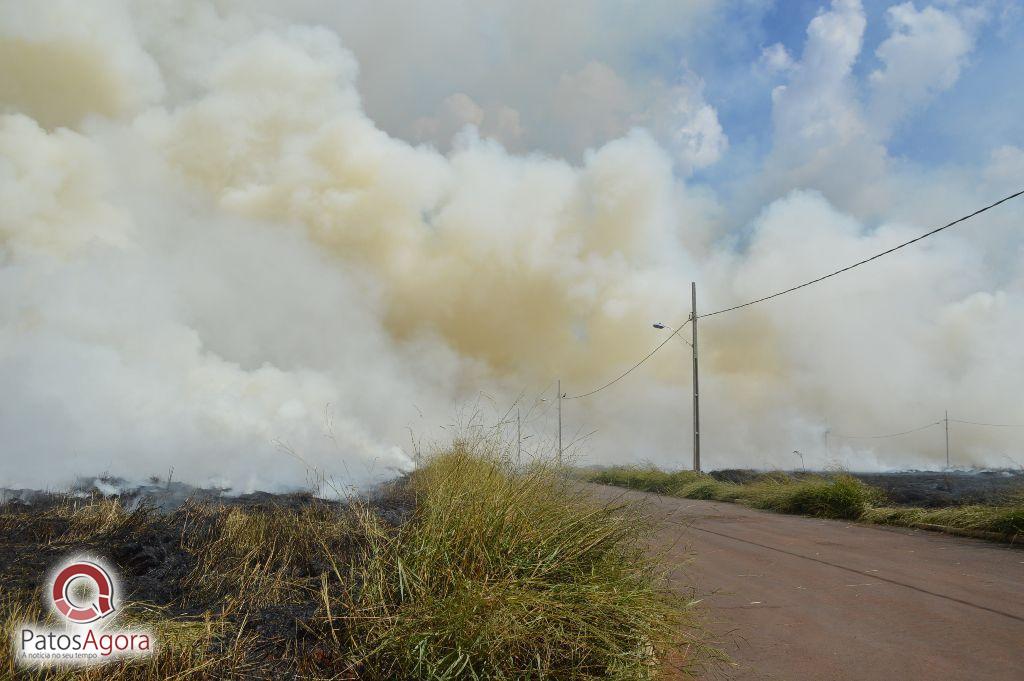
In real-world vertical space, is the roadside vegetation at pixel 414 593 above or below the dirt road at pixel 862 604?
above

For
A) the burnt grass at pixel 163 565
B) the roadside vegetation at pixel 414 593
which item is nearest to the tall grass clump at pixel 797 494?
the roadside vegetation at pixel 414 593

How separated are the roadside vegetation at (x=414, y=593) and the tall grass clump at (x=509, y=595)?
12 millimetres

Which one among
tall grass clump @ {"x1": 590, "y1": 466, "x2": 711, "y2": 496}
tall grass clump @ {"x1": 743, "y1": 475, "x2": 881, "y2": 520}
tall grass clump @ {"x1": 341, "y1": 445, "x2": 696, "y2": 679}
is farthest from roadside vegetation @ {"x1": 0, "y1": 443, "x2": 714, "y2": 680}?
tall grass clump @ {"x1": 590, "y1": 466, "x2": 711, "y2": 496}

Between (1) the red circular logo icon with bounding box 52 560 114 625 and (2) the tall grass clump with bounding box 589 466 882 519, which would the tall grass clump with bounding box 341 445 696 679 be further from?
(2) the tall grass clump with bounding box 589 466 882 519

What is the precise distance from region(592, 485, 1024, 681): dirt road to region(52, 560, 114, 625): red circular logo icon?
4.02 m

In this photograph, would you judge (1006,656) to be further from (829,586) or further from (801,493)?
(801,493)

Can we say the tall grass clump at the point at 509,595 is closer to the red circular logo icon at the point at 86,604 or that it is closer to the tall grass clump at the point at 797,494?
the red circular logo icon at the point at 86,604

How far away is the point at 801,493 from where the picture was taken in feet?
51.5

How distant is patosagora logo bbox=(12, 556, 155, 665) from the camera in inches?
138

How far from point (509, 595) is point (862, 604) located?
4.22 m

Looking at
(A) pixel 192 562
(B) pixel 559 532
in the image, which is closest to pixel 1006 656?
(B) pixel 559 532

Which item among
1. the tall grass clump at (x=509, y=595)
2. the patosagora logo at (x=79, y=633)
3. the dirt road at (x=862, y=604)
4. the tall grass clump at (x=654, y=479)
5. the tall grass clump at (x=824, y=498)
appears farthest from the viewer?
the tall grass clump at (x=654, y=479)

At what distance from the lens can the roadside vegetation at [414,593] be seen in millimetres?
3625

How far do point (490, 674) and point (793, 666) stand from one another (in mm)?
2340
